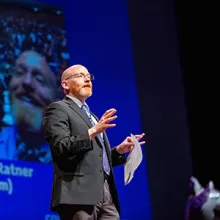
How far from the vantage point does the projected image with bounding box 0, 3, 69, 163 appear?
4031 mm

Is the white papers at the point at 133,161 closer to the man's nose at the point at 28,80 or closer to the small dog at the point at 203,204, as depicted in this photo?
the small dog at the point at 203,204

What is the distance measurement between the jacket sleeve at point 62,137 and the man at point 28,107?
1552 millimetres

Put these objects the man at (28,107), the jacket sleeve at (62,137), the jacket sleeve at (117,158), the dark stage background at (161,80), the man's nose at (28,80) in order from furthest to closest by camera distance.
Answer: the dark stage background at (161,80) < the man's nose at (28,80) < the man at (28,107) < the jacket sleeve at (117,158) < the jacket sleeve at (62,137)

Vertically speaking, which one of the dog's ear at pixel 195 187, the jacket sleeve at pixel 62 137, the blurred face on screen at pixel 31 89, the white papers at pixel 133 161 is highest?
the blurred face on screen at pixel 31 89

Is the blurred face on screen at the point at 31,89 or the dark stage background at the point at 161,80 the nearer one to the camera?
the blurred face on screen at the point at 31,89

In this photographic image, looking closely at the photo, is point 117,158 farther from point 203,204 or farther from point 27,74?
point 27,74

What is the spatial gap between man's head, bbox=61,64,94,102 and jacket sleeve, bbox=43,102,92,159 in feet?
0.52

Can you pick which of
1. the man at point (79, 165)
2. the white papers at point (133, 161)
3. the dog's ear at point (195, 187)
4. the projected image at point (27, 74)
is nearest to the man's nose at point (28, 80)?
the projected image at point (27, 74)

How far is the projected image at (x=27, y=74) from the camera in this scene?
403 cm

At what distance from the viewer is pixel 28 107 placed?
414cm

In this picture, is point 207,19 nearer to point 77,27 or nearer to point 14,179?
point 77,27

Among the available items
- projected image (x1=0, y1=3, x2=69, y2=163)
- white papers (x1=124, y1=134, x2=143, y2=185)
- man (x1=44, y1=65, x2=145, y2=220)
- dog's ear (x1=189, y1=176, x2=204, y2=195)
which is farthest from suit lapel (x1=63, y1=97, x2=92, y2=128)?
dog's ear (x1=189, y1=176, x2=204, y2=195)

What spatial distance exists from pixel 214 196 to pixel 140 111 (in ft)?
4.64

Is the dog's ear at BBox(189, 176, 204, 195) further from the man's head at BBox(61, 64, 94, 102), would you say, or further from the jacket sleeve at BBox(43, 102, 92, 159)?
the jacket sleeve at BBox(43, 102, 92, 159)
